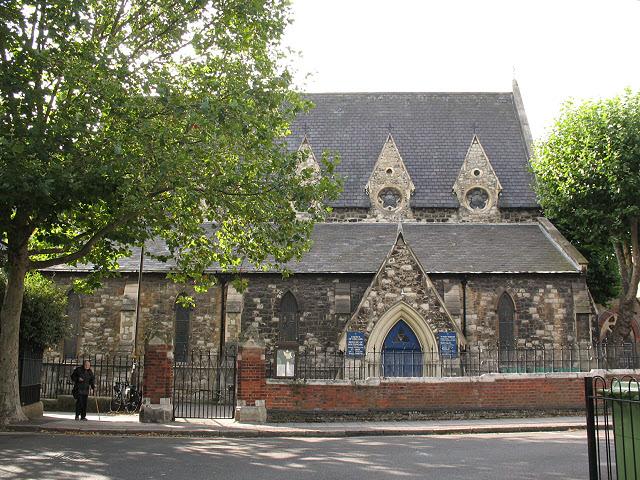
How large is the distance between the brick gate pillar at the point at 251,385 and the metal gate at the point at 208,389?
1995 millimetres

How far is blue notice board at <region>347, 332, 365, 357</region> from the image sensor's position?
2269 centimetres

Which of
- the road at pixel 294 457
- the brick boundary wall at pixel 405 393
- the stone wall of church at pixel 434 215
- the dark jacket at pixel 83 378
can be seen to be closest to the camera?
the road at pixel 294 457

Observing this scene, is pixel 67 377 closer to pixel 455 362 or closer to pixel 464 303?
pixel 455 362

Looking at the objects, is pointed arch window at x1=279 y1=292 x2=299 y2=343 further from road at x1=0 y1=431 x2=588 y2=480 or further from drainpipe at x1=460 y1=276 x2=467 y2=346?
road at x1=0 y1=431 x2=588 y2=480

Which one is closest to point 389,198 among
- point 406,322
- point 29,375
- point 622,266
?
point 406,322

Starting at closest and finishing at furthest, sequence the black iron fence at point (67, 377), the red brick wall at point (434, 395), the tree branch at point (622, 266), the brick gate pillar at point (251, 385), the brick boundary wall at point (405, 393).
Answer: the brick gate pillar at point (251, 385) → the brick boundary wall at point (405, 393) → the red brick wall at point (434, 395) → the black iron fence at point (67, 377) → the tree branch at point (622, 266)

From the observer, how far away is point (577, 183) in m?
26.6

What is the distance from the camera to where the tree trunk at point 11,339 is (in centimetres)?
1598

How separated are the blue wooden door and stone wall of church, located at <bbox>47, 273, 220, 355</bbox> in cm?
650

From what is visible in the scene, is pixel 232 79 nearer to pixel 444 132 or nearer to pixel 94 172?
pixel 94 172

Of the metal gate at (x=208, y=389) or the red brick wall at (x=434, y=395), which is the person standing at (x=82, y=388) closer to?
the metal gate at (x=208, y=389)

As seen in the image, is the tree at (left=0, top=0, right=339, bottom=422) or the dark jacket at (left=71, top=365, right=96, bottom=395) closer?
the tree at (left=0, top=0, right=339, bottom=422)

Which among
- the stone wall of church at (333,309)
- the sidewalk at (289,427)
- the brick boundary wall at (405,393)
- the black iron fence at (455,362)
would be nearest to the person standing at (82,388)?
the sidewalk at (289,427)

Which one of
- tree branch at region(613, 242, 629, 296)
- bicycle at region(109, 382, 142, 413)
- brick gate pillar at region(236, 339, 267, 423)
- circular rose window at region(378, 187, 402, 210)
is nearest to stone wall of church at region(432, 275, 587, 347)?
tree branch at region(613, 242, 629, 296)
